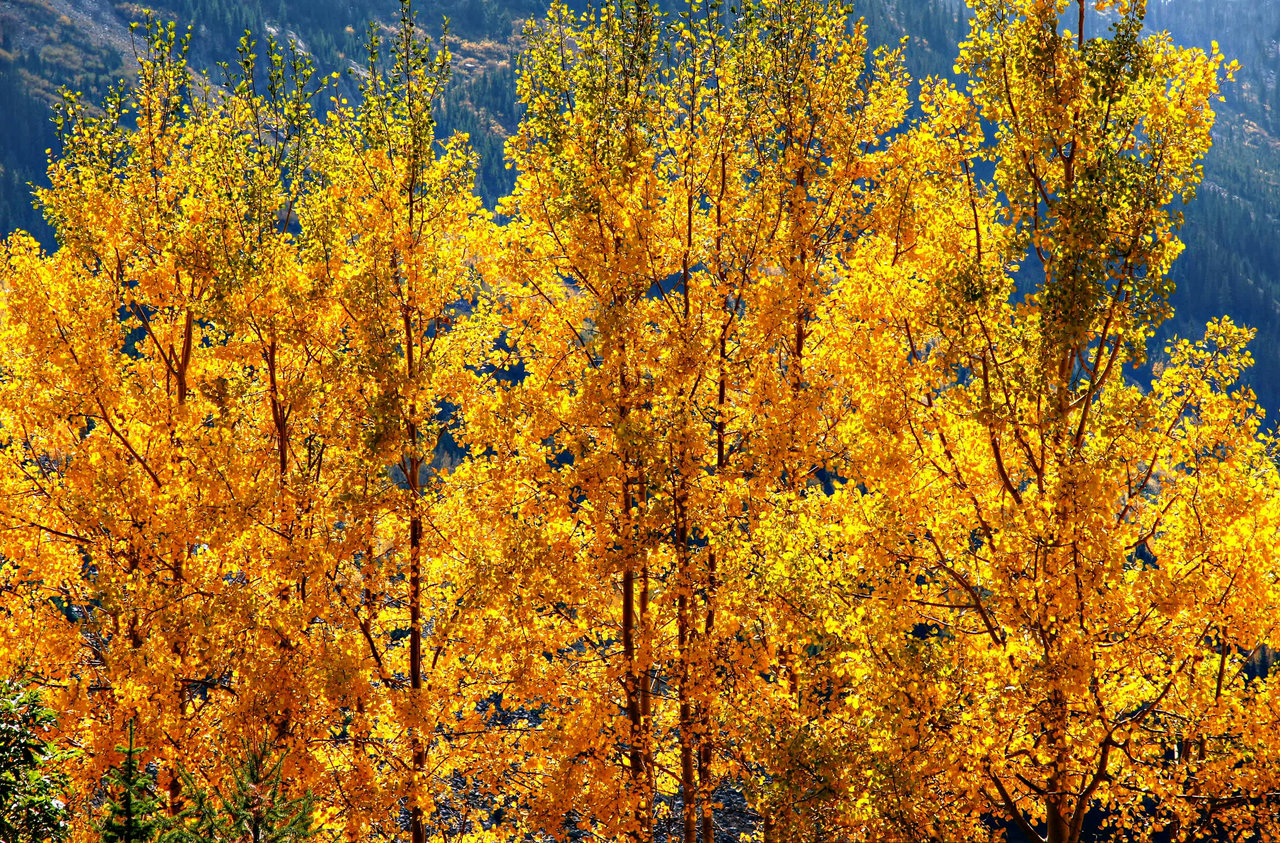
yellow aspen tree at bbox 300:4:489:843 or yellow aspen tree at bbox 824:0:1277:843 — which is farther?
yellow aspen tree at bbox 300:4:489:843

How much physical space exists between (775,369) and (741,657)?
4238 millimetres

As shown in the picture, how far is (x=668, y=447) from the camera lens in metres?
12.5

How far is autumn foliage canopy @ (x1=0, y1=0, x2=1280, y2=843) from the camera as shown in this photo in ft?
30.2

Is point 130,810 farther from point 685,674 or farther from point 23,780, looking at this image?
point 685,674

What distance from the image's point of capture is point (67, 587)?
15.6m

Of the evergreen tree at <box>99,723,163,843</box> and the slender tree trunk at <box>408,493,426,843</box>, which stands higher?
the slender tree trunk at <box>408,493,426,843</box>

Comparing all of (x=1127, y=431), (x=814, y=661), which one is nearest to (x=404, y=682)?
(x=814, y=661)

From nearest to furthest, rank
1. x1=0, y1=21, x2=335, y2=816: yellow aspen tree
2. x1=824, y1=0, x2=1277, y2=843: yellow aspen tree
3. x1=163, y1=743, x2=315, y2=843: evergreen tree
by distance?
x1=824, y1=0, x2=1277, y2=843: yellow aspen tree, x1=163, y1=743, x2=315, y2=843: evergreen tree, x1=0, y1=21, x2=335, y2=816: yellow aspen tree

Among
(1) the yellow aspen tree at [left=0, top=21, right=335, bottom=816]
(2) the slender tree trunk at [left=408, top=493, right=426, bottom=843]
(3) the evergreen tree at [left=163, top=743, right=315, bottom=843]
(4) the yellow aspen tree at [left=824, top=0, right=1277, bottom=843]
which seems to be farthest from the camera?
(2) the slender tree trunk at [left=408, top=493, right=426, bottom=843]

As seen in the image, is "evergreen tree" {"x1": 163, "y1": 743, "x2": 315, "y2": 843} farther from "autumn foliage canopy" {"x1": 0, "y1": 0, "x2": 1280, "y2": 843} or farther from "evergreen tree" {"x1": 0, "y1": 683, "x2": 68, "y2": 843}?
"autumn foliage canopy" {"x1": 0, "y1": 0, "x2": 1280, "y2": 843}

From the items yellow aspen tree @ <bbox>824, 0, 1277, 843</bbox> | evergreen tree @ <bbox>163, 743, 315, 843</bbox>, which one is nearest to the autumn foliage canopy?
yellow aspen tree @ <bbox>824, 0, 1277, 843</bbox>

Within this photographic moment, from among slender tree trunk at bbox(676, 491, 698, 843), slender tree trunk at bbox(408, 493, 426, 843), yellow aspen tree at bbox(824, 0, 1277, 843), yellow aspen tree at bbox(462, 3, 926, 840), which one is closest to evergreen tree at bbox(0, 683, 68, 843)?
slender tree trunk at bbox(408, 493, 426, 843)

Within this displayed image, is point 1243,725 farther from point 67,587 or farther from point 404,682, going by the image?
point 67,587

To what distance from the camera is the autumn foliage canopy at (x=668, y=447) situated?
9.20 m
